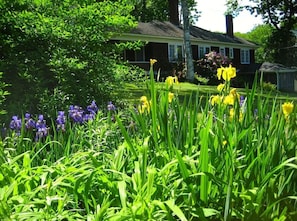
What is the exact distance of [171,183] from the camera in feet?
7.00

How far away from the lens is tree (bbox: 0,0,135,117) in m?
6.48

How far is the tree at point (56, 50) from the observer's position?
6.48m

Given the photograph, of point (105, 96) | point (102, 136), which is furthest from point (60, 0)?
point (102, 136)

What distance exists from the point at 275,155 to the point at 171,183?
1.70 ft

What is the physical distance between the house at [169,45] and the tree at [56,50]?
58.9ft

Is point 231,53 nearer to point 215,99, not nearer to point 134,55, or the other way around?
point 134,55

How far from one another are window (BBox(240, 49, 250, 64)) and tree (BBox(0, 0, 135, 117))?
117ft

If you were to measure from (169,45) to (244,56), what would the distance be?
13.4 m

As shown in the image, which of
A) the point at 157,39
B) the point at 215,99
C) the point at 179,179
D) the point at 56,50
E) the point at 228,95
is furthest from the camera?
the point at 157,39

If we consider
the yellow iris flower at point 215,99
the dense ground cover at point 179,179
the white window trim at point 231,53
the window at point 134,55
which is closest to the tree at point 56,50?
the yellow iris flower at point 215,99

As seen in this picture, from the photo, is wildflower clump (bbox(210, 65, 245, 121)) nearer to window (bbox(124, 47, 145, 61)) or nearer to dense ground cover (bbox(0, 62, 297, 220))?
dense ground cover (bbox(0, 62, 297, 220))

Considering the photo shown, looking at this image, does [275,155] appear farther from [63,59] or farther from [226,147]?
[63,59]

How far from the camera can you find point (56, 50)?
6.73m

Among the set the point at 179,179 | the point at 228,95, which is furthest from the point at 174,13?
the point at 179,179
